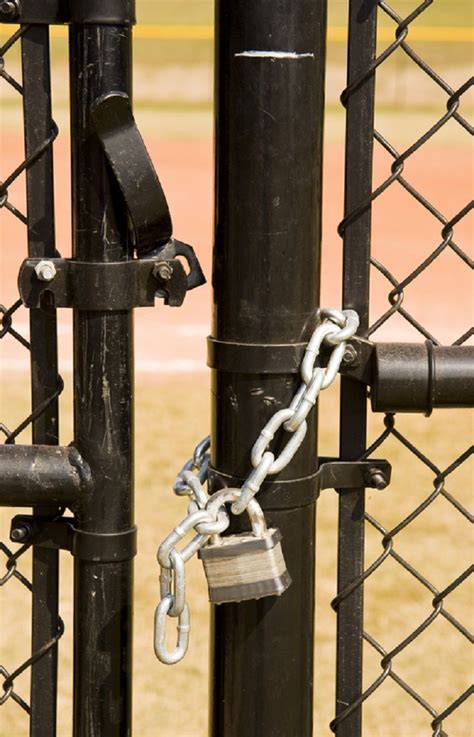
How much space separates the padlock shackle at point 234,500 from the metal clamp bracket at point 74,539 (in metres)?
0.14

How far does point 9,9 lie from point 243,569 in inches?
22.6

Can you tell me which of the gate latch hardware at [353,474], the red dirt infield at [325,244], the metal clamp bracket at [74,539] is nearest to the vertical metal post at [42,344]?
the metal clamp bracket at [74,539]

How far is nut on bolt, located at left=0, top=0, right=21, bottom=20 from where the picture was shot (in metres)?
1.07

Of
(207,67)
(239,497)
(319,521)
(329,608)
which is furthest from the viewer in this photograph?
(207,67)

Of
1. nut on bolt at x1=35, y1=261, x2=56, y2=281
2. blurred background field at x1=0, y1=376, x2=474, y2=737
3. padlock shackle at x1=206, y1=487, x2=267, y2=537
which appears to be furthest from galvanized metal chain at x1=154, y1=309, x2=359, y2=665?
blurred background field at x1=0, y1=376, x2=474, y2=737

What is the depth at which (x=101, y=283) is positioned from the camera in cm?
105

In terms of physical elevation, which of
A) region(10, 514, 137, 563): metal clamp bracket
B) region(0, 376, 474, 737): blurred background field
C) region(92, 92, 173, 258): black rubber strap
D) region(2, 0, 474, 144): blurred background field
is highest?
region(2, 0, 474, 144): blurred background field

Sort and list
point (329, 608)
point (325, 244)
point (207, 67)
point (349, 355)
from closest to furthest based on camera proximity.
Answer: point (349, 355) → point (329, 608) → point (325, 244) → point (207, 67)

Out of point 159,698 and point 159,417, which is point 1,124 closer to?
→ point 159,417

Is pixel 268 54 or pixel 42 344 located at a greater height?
pixel 268 54

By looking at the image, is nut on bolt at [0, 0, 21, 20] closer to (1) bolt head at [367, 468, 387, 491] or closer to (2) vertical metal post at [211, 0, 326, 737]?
(2) vertical metal post at [211, 0, 326, 737]

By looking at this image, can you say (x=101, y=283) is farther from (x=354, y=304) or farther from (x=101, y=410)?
(x=354, y=304)

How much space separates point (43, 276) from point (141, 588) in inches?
71.5

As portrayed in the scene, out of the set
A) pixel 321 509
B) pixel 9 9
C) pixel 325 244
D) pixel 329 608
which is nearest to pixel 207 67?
pixel 325 244
